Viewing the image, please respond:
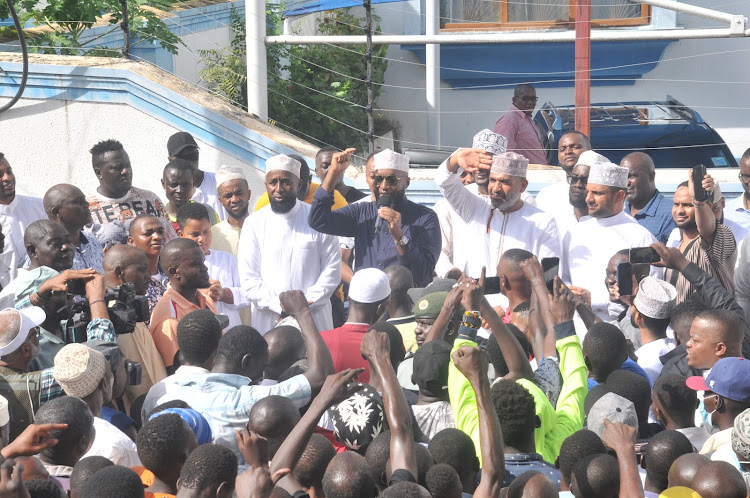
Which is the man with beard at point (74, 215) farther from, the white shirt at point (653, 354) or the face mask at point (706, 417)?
the face mask at point (706, 417)

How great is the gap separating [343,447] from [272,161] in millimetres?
3109

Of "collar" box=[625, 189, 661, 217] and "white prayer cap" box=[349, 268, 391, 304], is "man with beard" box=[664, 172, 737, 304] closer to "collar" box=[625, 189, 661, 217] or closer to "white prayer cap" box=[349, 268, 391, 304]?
"collar" box=[625, 189, 661, 217]

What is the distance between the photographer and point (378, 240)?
23.1 ft

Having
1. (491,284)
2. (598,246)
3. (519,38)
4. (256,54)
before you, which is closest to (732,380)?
(491,284)

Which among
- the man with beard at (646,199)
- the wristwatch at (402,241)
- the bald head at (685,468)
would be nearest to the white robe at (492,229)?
the wristwatch at (402,241)

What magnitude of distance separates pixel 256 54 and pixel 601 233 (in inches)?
150

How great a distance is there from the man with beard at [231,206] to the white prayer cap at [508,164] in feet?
5.93

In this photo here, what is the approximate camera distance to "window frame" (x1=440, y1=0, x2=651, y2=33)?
1298 centimetres

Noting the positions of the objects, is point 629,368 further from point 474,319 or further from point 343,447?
point 343,447

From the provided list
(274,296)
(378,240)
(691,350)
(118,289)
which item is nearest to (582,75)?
(378,240)

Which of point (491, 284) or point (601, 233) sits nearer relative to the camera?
point (491, 284)

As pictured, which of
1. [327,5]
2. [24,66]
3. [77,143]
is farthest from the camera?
[327,5]

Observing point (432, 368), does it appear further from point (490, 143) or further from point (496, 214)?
point (490, 143)

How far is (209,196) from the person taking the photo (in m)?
7.97
